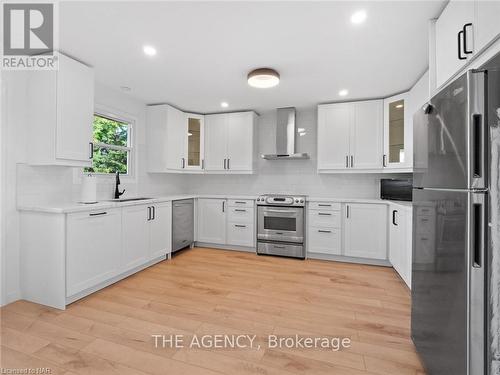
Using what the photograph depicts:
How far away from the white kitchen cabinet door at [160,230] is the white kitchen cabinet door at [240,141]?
139 centimetres

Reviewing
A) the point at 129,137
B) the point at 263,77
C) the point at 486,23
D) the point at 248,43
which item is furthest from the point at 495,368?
the point at 129,137

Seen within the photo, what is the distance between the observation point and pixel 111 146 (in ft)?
11.2

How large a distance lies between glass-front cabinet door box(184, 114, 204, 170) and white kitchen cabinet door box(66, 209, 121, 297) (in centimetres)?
191

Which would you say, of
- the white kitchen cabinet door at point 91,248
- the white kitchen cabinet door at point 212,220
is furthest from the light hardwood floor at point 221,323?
the white kitchen cabinet door at point 212,220

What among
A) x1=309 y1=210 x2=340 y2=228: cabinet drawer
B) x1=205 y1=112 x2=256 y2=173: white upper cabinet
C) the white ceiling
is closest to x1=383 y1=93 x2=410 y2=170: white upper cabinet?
the white ceiling

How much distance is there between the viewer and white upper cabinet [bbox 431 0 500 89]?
3.98 ft

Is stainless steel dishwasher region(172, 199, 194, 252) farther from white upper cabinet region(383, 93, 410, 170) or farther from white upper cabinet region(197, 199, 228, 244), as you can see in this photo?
white upper cabinet region(383, 93, 410, 170)

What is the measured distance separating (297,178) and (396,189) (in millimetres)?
1574

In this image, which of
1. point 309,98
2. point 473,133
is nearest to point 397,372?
point 473,133

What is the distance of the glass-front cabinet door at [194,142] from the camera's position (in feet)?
14.5

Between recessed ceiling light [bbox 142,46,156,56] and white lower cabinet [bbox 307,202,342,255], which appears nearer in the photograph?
recessed ceiling light [bbox 142,46,156,56]

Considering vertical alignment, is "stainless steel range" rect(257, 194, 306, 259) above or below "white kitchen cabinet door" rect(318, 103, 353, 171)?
below

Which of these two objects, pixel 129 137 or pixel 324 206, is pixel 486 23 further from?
pixel 129 137

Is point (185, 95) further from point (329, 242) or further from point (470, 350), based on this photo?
point (470, 350)
